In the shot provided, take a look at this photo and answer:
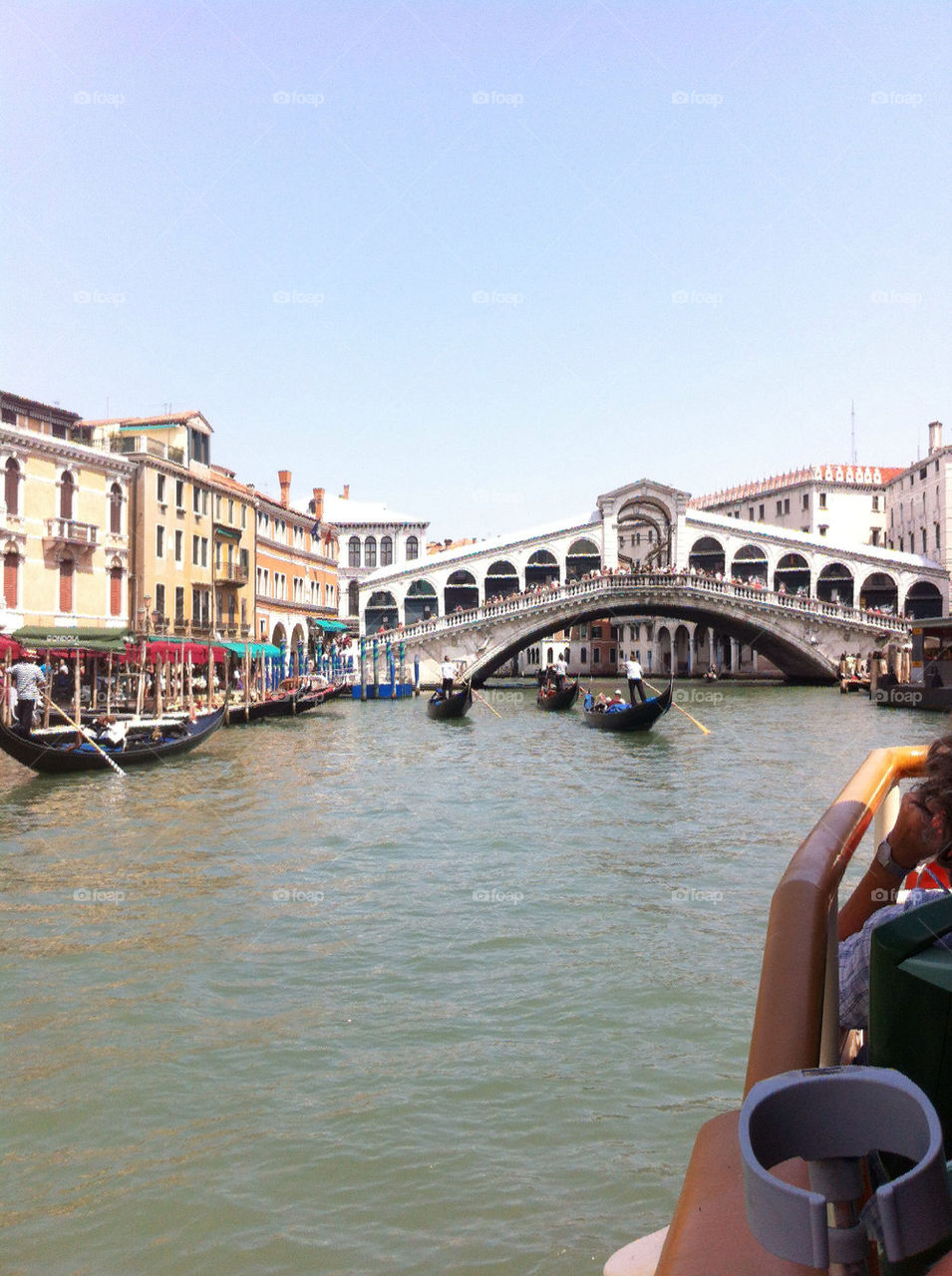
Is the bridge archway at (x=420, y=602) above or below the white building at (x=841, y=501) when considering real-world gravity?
below

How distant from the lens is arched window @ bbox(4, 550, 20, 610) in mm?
17609

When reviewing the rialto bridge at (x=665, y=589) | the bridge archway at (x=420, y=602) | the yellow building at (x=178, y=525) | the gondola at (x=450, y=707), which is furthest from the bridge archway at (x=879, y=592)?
the yellow building at (x=178, y=525)

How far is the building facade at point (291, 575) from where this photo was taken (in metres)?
28.5

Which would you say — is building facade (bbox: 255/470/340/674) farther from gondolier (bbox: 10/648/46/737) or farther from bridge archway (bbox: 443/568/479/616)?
gondolier (bbox: 10/648/46/737)

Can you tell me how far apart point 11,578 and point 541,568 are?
70.7ft

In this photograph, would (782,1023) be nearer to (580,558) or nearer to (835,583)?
(580,558)

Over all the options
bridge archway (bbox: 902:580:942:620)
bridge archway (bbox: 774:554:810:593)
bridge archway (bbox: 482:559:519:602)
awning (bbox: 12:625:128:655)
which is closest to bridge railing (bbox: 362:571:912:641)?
bridge archway (bbox: 902:580:942:620)

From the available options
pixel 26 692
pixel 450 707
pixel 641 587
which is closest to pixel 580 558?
pixel 641 587

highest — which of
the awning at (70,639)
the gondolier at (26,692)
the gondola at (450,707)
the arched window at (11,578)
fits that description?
the arched window at (11,578)

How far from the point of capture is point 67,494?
62.9ft

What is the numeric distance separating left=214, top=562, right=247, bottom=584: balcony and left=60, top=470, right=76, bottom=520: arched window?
5.56m

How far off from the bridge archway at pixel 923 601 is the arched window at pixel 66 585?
83.7 ft

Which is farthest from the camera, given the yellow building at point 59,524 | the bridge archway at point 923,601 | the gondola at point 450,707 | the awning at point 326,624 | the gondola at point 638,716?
the bridge archway at point 923,601

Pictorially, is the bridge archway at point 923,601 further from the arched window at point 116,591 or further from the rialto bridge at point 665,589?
the arched window at point 116,591
